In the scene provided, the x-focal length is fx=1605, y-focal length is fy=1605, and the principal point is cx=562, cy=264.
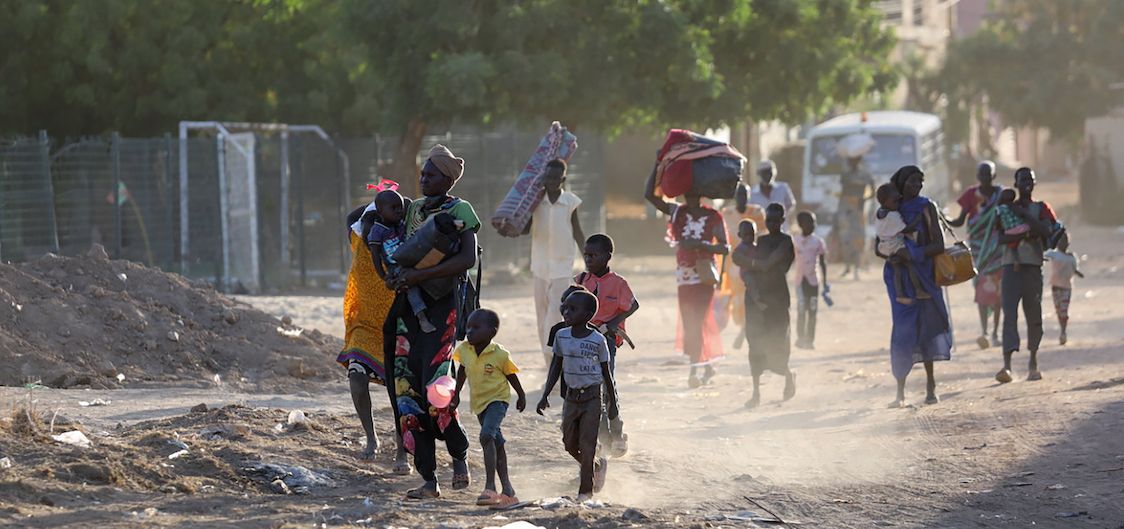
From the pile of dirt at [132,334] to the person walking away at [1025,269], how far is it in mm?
5131

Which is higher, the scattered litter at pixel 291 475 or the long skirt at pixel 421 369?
the long skirt at pixel 421 369

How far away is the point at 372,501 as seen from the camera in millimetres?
7219

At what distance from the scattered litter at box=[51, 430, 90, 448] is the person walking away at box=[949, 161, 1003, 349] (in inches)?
266

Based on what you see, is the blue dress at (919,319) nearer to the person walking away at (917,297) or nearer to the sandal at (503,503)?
the person walking away at (917,297)

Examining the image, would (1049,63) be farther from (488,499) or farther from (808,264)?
(488,499)

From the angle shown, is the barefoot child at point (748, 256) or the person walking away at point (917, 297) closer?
the person walking away at point (917, 297)

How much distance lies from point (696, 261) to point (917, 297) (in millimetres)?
1758

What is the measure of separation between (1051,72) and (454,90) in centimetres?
2610

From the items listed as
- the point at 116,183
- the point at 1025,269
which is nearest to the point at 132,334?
the point at 1025,269

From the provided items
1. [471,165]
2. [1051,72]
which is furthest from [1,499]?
[1051,72]

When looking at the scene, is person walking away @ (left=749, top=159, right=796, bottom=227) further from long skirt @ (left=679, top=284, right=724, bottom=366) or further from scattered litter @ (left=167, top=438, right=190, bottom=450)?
scattered litter @ (left=167, top=438, right=190, bottom=450)

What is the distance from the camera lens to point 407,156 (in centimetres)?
2445

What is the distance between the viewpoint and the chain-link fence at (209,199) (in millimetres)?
18703

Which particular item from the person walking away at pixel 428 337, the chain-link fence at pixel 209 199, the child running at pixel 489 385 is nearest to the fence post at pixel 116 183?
the chain-link fence at pixel 209 199
